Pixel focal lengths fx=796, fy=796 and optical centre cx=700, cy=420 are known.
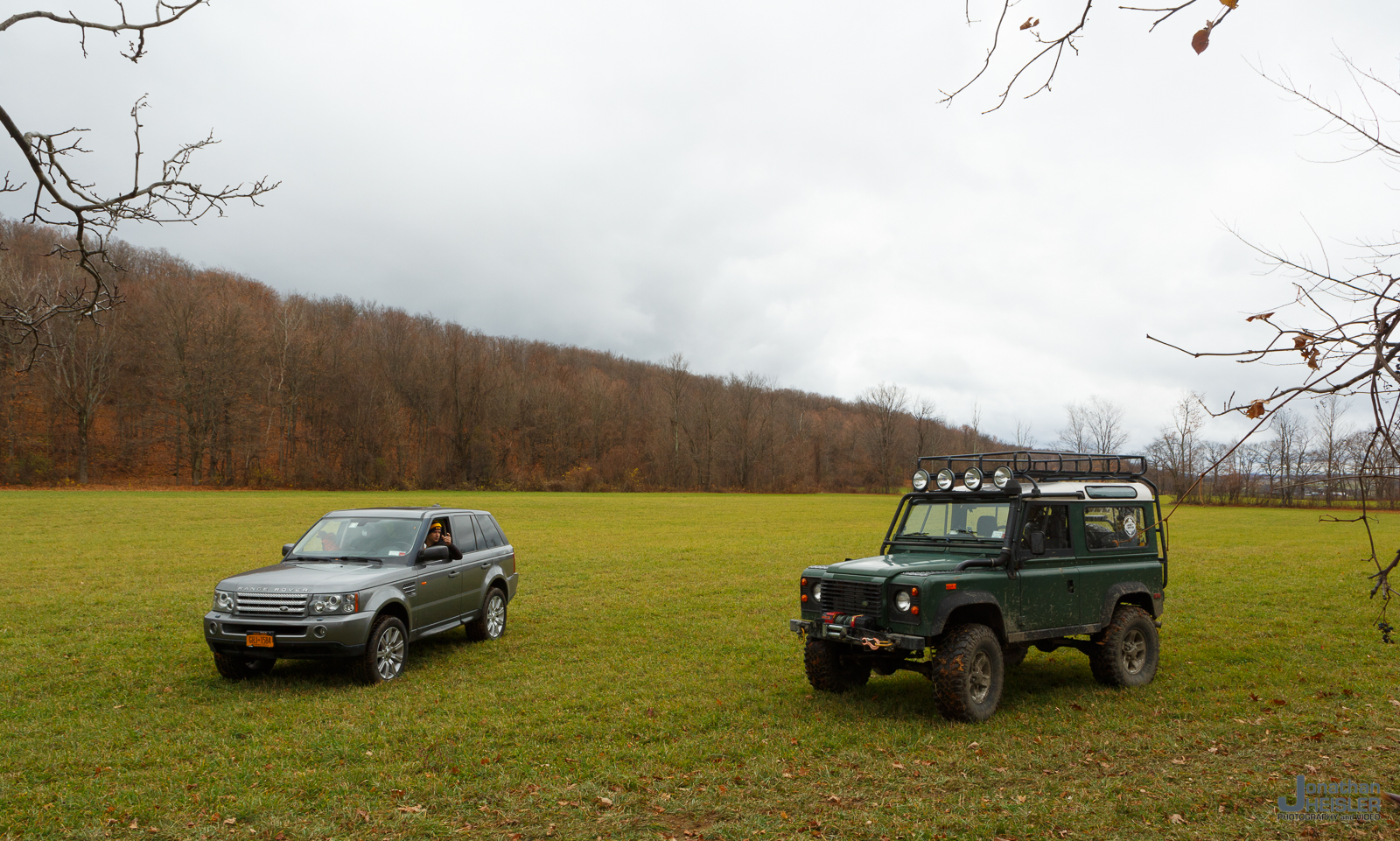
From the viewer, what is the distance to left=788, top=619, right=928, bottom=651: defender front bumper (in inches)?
Result: 294

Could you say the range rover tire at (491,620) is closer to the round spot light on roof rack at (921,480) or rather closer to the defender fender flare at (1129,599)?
the round spot light on roof rack at (921,480)

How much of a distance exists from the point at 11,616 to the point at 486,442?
72.2 m

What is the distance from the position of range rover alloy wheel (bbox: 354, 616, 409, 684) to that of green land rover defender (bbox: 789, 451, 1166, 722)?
194 inches

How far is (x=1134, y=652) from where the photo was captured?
30.6 feet

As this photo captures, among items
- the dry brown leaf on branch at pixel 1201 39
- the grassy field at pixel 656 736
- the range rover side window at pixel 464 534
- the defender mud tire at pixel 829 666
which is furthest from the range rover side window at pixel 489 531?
the dry brown leaf on branch at pixel 1201 39

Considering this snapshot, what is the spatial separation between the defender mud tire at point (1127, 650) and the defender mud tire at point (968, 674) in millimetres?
1837

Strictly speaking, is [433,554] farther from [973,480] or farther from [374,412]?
[374,412]

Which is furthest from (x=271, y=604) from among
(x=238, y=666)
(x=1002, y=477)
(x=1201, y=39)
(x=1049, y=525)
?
(x=1201, y=39)

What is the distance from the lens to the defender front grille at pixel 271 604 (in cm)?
886

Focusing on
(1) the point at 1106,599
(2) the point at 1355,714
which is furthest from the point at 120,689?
(2) the point at 1355,714

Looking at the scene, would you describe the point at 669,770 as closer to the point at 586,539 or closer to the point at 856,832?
the point at 856,832

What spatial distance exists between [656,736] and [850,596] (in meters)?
2.35

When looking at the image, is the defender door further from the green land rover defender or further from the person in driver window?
the person in driver window

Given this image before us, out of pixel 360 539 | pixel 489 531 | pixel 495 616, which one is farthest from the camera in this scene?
pixel 489 531
